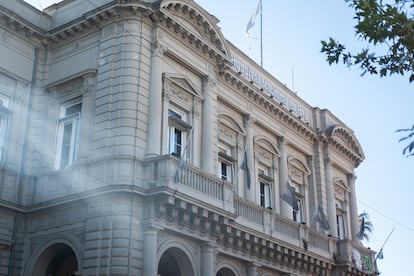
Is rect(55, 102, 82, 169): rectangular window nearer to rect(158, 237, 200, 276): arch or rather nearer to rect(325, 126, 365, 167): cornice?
rect(158, 237, 200, 276): arch

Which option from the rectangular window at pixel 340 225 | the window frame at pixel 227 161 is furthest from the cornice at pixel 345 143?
the window frame at pixel 227 161

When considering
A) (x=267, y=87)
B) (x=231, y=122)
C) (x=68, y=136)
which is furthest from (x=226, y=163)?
(x=68, y=136)

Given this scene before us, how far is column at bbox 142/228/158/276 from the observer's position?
18109mm

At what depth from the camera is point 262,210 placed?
80.1ft

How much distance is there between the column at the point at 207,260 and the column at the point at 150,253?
239 centimetres

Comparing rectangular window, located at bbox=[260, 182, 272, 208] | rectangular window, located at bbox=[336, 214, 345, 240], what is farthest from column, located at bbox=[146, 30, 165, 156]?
rectangular window, located at bbox=[336, 214, 345, 240]

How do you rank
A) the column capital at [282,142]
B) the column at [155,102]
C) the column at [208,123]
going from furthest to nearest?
1. the column capital at [282,142]
2. the column at [208,123]
3. the column at [155,102]

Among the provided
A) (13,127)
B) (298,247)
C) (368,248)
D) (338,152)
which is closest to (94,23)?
(13,127)

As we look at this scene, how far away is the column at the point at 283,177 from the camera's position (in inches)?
1061

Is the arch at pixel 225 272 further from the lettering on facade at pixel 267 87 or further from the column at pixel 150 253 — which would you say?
the lettering on facade at pixel 267 87

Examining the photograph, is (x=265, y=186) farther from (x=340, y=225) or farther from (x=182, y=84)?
(x=182, y=84)

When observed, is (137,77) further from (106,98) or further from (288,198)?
(288,198)

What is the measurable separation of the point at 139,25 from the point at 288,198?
911 centimetres

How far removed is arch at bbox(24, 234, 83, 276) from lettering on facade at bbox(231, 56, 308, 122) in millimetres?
10012
